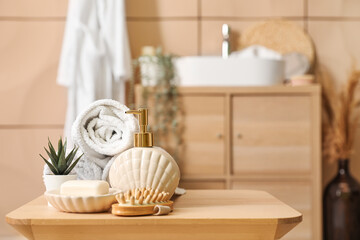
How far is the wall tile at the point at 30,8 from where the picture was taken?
3.18 m

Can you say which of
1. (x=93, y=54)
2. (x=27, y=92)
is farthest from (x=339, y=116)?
(x=27, y=92)

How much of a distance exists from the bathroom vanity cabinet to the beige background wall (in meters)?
0.51

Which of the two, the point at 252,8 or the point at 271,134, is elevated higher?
the point at 252,8

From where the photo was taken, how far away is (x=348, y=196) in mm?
2871

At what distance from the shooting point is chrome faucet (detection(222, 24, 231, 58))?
2.90 meters

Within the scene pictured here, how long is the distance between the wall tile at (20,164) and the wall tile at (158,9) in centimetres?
86

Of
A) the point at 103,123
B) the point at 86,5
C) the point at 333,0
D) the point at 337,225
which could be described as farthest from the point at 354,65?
the point at 103,123

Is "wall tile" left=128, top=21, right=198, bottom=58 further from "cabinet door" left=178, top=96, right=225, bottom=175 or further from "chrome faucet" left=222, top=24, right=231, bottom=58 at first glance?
"cabinet door" left=178, top=96, right=225, bottom=175

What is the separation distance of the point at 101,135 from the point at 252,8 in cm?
234

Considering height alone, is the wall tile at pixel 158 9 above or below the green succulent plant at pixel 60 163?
above

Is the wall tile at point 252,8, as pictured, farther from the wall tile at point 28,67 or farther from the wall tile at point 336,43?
the wall tile at point 28,67

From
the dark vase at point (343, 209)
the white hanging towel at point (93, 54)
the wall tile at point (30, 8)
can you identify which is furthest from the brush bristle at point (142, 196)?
the wall tile at point (30, 8)

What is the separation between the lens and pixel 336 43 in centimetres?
319

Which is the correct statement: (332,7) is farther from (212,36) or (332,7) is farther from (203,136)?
(203,136)
